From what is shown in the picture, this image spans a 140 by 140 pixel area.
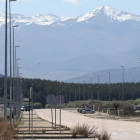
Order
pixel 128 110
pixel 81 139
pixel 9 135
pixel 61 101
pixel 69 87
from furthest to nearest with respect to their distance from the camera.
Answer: pixel 69 87, pixel 128 110, pixel 61 101, pixel 81 139, pixel 9 135

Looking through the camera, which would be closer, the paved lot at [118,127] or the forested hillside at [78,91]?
the paved lot at [118,127]

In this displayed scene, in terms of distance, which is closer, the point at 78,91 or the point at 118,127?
the point at 118,127

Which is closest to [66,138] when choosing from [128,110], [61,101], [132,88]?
[61,101]

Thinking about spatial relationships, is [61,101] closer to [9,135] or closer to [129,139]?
[129,139]

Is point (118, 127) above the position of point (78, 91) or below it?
below

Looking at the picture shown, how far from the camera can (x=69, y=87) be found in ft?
638

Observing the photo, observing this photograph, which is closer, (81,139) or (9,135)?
(9,135)

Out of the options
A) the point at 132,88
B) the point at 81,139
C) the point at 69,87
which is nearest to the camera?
the point at 81,139

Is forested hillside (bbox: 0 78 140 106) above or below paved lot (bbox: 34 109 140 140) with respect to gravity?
above

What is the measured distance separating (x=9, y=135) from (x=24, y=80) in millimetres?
175898

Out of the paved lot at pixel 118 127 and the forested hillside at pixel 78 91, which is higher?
the forested hillside at pixel 78 91

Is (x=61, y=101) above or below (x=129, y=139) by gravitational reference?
above

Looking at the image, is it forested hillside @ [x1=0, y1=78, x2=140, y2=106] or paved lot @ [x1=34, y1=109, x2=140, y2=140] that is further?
forested hillside @ [x1=0, y1=78, x2=140, y2=106]

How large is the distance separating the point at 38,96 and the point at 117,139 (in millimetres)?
157023
